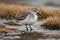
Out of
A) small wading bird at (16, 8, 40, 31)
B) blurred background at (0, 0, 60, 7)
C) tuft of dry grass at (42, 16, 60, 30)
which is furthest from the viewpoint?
blurred background at (0, 0, 60, 7)

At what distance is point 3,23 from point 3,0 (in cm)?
177

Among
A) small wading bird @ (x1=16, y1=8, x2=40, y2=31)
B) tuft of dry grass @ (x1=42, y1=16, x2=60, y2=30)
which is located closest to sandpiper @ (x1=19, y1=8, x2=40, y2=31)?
small wading bird @ (x1=16, y1=8, x2=40, y2=31)

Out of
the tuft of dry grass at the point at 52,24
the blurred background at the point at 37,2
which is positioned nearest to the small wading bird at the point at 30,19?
the tuft of dry grass at the point at 52,24

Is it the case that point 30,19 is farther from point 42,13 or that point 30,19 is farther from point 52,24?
point 42,13

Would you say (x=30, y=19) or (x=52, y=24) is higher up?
(x=30, y=19)

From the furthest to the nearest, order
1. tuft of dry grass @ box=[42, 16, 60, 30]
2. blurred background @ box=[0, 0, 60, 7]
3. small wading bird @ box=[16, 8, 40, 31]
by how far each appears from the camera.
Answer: blurred background @ box=[0, 0, 60, 7] < tuft of dry grass @ box=[42, 16, 60, 30] < small wading bird @ box=[16, 8, 40, 31]

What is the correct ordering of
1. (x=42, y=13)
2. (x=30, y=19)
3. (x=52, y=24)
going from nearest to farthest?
(x=30, y=19), (x=52, y=24), (x=42, y=13)

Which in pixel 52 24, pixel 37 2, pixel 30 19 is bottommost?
pixel 52 24

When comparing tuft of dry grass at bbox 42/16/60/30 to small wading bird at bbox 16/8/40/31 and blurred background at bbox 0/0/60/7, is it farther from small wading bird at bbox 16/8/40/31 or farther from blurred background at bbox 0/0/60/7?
blurred background at bbox 0/0/60/7

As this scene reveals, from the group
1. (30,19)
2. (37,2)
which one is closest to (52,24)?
(30,19)

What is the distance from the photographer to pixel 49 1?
339 inches

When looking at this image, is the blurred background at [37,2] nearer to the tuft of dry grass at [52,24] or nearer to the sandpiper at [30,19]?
the tuft of dry grass at [52,24]

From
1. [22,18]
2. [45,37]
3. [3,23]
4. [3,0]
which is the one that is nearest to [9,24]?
[3,23]

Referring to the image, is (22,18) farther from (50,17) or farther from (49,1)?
(49,1)
